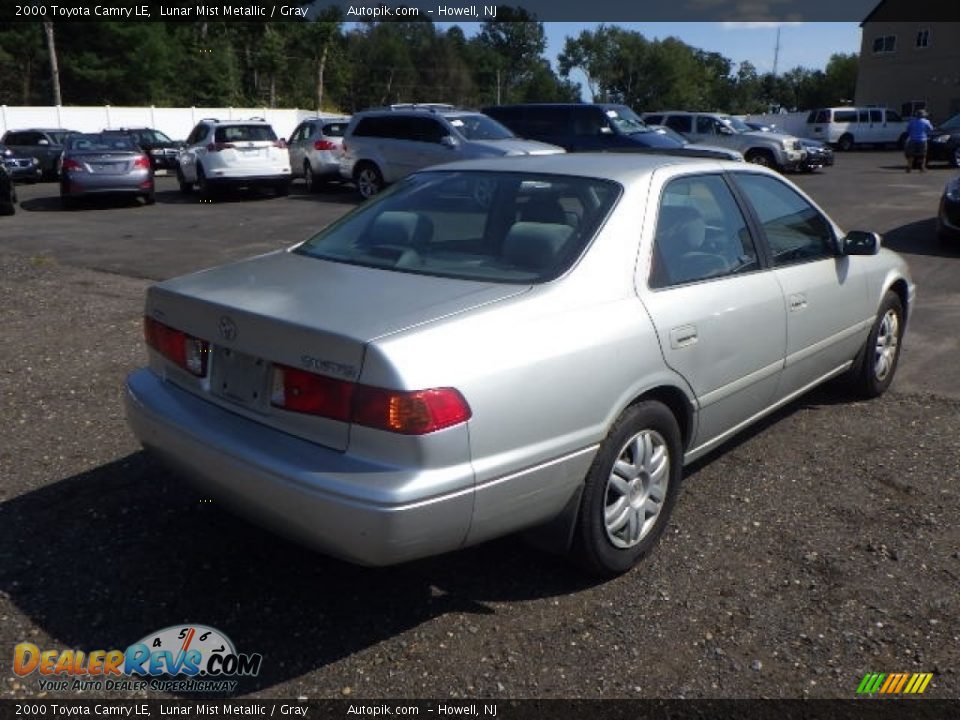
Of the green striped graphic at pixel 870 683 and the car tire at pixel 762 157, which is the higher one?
the car tire at pixel 762 157

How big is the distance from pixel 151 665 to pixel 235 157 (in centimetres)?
1625

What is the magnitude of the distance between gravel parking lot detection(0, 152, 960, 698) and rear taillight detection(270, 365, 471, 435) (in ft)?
2.73

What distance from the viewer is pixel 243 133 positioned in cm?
1783

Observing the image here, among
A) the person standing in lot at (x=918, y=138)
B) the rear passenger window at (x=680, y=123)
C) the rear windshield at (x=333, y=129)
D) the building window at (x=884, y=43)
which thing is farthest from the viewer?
the building window at (x=884, y=43)

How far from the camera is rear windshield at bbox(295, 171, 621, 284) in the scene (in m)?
3.27

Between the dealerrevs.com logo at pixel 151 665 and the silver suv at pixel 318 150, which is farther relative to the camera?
the silver suv at pixel 318 150

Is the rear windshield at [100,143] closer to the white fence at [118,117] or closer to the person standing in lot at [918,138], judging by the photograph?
the white fence at [118,117]

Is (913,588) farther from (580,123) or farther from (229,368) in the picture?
(580,123)

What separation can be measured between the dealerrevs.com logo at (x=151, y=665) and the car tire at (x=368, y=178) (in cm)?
1506

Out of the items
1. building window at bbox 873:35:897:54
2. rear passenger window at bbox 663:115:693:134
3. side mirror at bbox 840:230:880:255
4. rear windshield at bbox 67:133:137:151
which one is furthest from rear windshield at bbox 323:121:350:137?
building window at bbox 873:35:897:54

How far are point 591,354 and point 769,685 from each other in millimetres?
1197

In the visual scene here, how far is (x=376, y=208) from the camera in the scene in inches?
158

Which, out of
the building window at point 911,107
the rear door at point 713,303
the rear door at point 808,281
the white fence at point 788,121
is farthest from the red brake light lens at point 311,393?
the building window at point 911,107

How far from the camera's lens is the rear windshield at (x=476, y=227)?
3.27m
